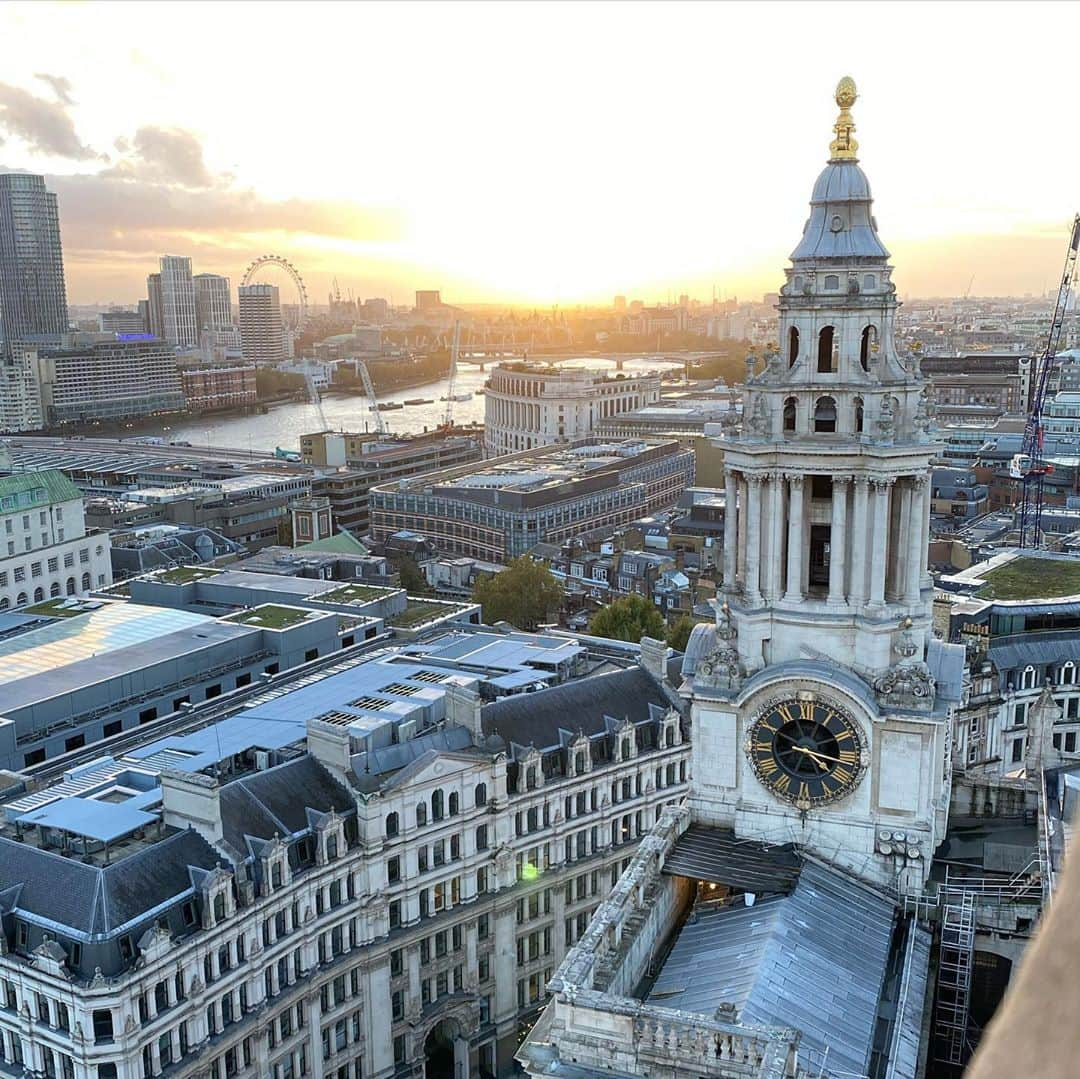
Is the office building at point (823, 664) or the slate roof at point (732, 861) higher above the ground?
the office building at point (823, 664)

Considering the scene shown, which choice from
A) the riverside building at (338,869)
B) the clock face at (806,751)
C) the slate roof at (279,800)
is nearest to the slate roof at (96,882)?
the riverside building at (338,869)

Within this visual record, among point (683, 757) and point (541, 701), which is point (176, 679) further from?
point (683, 757)

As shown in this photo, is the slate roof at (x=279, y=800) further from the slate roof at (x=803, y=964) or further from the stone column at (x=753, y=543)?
the stone column at (x=753, y=543)

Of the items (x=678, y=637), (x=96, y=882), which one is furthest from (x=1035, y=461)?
(x=96, y=882)

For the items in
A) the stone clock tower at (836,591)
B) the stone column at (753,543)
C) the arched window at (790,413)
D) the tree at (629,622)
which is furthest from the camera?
the tree at (629,622)

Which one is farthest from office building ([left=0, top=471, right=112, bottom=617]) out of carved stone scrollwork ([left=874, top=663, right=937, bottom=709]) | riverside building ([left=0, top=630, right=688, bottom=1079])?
carved stone scrollwork ([left=874, top=663, right=937, bottom=709])

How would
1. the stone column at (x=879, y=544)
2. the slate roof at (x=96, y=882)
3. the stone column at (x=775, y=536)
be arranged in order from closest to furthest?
the stone column at (x=879, y=544) → the stone column at (x=775, y=536) → the slate roof at (x=96, y=882)

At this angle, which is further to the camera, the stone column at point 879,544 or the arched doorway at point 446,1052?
the arched doorway at point 446,1052
